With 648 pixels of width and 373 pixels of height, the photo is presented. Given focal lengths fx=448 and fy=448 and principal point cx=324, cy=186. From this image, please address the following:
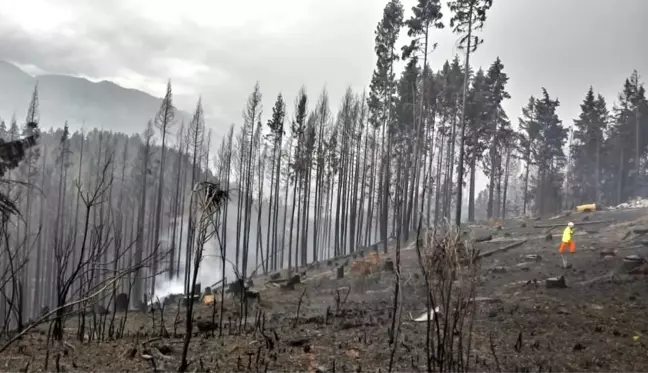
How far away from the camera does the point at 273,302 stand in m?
17.1

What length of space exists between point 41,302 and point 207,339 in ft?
117

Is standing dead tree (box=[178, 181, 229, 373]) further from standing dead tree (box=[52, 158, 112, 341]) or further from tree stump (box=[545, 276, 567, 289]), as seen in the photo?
tree stump (box=[545, 276, 567, 289])

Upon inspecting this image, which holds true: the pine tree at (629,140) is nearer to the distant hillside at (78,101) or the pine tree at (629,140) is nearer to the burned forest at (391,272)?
the burned forest at (391,272)

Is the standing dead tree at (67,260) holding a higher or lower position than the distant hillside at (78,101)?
lower

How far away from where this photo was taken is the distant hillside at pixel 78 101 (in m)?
104

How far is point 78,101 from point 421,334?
6973 inches

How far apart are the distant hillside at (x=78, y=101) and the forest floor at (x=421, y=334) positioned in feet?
327

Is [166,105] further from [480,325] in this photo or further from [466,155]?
[480,325]

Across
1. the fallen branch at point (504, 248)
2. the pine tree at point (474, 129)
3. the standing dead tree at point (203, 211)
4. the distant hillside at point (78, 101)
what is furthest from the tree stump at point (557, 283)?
the distant hillside at point (78, 101)

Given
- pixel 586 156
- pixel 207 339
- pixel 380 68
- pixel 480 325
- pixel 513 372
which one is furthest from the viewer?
pixel 586 156

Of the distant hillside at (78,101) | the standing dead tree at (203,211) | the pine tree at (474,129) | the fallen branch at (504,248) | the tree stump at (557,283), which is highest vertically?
the distant hillside at (78,101)

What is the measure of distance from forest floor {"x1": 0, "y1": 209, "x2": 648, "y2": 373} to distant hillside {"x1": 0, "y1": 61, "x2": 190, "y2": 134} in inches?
3921

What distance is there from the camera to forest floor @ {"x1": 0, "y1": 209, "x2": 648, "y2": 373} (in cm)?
797

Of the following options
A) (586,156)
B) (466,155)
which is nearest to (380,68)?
(466,155)
